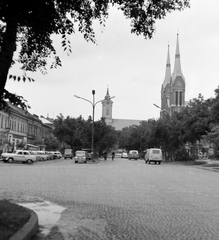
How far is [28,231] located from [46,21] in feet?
12.3

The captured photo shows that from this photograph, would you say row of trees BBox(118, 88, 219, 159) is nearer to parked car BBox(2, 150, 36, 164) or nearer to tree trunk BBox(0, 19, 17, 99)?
parked car BBox(2, 150, 36, 164)

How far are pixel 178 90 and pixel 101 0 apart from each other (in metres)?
137

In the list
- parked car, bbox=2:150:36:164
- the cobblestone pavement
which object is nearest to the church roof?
parked car, bbox=2:150:36:164

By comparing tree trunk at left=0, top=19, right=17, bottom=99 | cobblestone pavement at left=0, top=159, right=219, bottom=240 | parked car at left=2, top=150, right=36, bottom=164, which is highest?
tree trunk at left=0, top=19, right=17, bottom=99

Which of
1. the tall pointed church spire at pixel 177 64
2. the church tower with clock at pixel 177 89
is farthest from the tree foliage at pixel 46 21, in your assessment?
the tall pointed church spire at pixel 177 64

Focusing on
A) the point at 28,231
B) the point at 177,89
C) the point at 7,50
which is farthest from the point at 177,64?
the point at 28,231

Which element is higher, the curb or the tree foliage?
the tree foliage

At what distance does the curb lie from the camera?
5.58 metres

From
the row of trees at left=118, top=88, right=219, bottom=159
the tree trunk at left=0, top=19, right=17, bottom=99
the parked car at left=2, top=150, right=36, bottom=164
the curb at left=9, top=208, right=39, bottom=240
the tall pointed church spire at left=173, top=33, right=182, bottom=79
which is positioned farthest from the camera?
the tall pointed church spire at left=173, top=33, right=182, bottom=79

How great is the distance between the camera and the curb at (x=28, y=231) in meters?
5.58

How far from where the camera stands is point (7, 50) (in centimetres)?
614

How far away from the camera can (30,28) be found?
7035 mm

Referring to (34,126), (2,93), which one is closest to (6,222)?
(2,93)

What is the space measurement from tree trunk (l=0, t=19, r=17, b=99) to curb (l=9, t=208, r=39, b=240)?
7.62 ft
